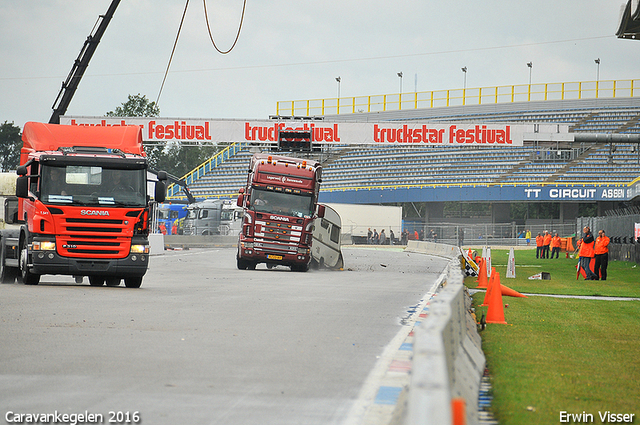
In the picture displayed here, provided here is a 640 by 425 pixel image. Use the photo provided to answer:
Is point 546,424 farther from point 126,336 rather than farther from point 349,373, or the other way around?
point 126,336

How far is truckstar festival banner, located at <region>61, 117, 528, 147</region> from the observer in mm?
36312

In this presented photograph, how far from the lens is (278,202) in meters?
26.8

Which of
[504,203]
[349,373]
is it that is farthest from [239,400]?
[504,203]

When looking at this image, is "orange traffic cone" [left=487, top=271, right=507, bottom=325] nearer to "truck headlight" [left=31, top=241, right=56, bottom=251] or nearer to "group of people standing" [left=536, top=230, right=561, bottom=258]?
"truck headlight" [left=31, top=241, right=56, bottom=251]

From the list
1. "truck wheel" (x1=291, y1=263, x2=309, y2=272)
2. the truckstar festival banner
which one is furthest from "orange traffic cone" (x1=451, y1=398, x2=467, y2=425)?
the truckstar festival banner

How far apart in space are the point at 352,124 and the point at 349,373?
98.3ft

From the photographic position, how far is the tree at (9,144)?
100625 millimetres

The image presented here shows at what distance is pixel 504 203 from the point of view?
67.5 metres

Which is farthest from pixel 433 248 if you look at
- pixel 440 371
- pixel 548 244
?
pixel 440 371

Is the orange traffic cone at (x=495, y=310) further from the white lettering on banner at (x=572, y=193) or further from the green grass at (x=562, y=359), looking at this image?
the white lettering on banner at (x=572, y=193)

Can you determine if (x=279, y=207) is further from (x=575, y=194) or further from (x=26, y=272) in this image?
(x=575, y=194)

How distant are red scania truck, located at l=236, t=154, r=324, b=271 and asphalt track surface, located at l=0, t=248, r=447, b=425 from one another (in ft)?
33.1

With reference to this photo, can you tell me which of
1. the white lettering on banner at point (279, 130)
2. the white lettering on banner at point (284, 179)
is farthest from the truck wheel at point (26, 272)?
the white lettering on banner at point (279, 130)

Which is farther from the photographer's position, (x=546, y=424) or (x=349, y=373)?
(x=349, y=373)
